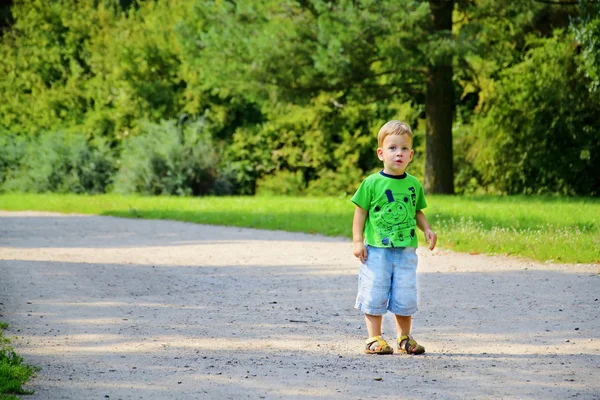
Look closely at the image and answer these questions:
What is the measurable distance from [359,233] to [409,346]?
820 millimetres

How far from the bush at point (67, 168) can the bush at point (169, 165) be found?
1.61 metres

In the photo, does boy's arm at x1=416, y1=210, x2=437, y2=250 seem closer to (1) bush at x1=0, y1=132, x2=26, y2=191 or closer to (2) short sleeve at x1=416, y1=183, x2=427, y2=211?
(2) short sleeve at x1=416, y1=183, x2=427, y2=211

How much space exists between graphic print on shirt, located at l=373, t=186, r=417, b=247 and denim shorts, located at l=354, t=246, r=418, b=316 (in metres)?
0.08

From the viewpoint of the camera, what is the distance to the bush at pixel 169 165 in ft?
94.1

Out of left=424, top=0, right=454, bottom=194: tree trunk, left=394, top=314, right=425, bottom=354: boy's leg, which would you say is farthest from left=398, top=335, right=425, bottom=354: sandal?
left=424, top=0, right=454, bottom=194: tree trunk

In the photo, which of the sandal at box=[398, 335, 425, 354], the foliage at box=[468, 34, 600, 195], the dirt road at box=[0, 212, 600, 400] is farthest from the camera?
the foliage at box=[468, 34, 600, 195]

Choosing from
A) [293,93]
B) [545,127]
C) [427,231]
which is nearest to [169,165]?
[293,93]

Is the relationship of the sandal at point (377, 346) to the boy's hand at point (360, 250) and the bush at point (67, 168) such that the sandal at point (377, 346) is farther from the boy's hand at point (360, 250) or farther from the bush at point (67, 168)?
the bush at point (67, 168)

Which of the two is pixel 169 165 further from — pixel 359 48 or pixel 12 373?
pixel 12 373

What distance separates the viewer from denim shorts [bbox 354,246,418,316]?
6.34m

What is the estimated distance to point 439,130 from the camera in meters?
23.8

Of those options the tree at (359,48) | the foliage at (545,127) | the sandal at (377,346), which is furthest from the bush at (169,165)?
the sandal at (377,346)

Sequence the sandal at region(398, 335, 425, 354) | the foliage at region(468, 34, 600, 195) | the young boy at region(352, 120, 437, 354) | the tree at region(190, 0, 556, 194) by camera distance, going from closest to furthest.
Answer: the sandal at region(398, 335, 425, 354) < the young boy at region(352, 120, 437, 354) < the tree at region(190, 0, 556, 194) < the foliage at region(468, 34, 600, 195)

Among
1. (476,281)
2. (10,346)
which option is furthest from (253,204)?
(10,346)
